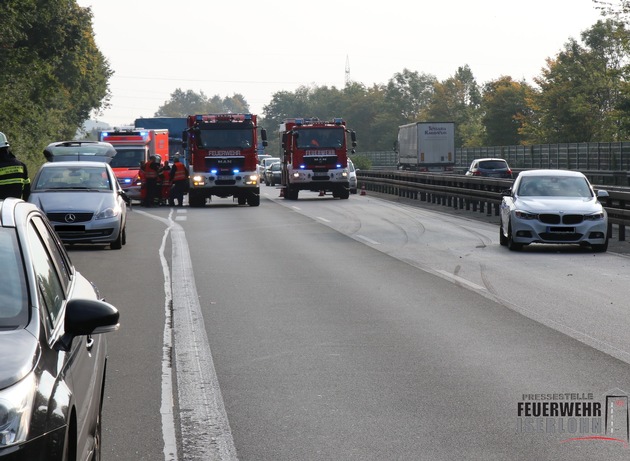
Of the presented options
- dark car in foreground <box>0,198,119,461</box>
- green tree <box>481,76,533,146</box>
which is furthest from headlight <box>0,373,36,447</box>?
green tree <box>481,76,533,146</box>

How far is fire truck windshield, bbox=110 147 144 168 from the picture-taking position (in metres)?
42.6

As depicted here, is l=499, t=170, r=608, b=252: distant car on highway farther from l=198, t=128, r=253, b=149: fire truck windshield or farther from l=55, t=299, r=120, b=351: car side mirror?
l=198, t=128, r=253, b=149: fire truck windshield

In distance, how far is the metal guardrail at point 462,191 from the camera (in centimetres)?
2341

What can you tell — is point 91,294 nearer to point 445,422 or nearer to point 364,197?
point 445,422

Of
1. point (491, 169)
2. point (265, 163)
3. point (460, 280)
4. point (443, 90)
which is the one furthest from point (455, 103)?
point (460, 280)

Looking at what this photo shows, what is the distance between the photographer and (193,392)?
327 inches

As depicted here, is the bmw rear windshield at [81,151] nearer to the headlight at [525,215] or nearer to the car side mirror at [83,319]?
the headlight at [525,215]

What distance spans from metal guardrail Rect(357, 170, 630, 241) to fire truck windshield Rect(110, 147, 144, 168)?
9.72 metres

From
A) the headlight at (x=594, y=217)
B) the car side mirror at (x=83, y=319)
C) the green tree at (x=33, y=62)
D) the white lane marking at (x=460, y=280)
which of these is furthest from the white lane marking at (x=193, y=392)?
the green tree at (x=33, y=62)

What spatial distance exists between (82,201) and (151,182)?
18654 mm

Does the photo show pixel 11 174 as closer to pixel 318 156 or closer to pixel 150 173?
pixel 150 173

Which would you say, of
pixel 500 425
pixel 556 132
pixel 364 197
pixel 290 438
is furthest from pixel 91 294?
pixel 556 132

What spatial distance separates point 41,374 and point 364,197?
43024 millimetres

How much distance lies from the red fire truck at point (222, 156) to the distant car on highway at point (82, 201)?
57.2 feet
